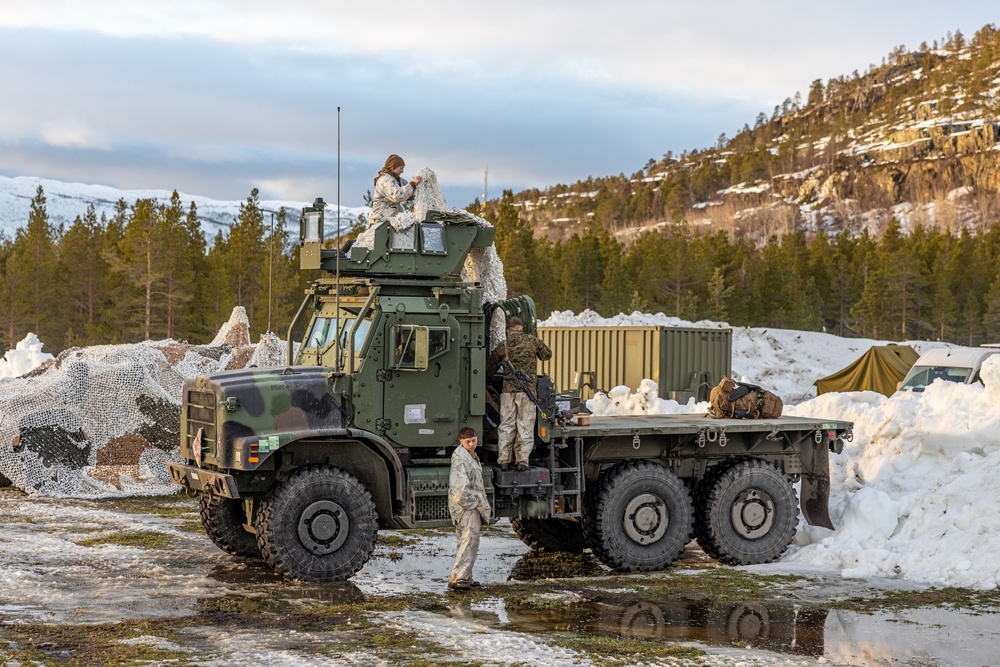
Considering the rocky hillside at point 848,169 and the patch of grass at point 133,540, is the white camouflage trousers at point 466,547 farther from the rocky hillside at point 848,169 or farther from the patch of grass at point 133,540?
the rocky hillside at point 848,169

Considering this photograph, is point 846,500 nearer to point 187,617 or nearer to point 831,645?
point 831,645

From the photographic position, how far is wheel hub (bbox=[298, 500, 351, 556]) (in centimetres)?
1072

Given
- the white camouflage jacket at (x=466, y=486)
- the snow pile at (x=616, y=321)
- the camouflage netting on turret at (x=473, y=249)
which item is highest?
the snow pile at (x=616, y=321)

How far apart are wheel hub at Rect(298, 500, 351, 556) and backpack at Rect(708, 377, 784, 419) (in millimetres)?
4882

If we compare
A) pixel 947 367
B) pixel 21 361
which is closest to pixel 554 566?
pixel 947 367

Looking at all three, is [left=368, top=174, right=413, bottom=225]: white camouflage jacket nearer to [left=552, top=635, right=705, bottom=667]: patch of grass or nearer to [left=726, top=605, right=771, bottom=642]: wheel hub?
[left=552, top=635, right=705, bottom=667]: patch of grass

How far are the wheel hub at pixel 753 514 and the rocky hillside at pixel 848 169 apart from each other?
358ft

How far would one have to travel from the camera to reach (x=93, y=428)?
58.9 ft

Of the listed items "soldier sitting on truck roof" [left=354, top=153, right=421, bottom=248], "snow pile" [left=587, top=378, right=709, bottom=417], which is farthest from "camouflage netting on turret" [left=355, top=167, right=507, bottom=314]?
"snow pile" [left=587, top=378, right=709, bottom=417]

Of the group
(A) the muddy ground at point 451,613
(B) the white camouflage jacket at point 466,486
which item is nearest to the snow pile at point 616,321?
(A) the muddy ground at point 451,613

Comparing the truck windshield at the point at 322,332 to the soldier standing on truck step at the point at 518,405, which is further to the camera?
the truck windshield at the point at 322,332

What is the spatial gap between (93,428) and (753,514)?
34.8 feet

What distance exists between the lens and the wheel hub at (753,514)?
40.6 ft

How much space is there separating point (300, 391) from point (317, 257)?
150 cm
